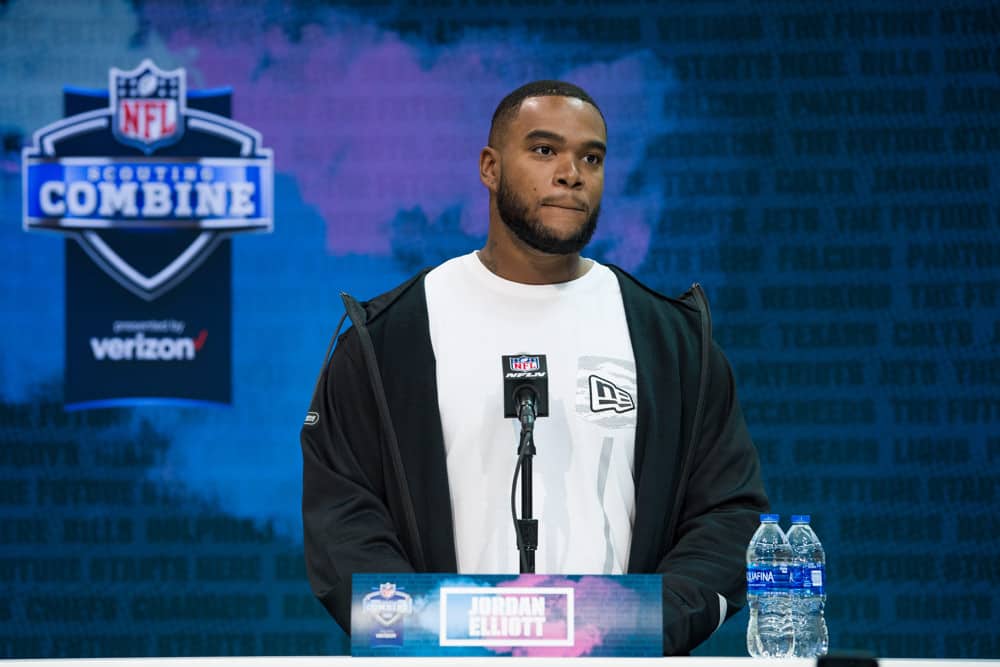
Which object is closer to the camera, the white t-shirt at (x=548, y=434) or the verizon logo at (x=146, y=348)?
the white t-shirt at (x=548, y=434)

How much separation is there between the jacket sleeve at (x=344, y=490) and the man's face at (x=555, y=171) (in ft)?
1.33

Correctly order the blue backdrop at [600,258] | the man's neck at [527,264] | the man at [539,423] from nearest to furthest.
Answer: the man at [539,423] < the man's neck at [527,264] < the blue backdrop at [600,258]

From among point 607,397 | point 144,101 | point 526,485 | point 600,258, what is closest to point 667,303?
point 607,397

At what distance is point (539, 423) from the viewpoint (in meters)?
2.43

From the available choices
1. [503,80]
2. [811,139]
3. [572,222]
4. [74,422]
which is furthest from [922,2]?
[74,422]

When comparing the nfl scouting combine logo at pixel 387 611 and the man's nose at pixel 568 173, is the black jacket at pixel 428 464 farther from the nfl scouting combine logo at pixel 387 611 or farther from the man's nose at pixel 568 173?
the nfl scouting combine logo at pixel 387 611

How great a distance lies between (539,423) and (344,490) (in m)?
0.37

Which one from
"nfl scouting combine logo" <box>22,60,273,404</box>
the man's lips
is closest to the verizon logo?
"nfl scouting combine logo" <box>22,60,273,404</box>

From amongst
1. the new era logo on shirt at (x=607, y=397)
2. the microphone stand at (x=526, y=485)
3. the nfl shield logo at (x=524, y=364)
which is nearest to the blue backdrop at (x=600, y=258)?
the new era logo on shirt at (x=607, y=397)

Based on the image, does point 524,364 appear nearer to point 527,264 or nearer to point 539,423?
point 539,423

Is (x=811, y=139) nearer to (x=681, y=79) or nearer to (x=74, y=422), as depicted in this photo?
(x=681, y=79)

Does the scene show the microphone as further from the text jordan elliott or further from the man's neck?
the man's neck

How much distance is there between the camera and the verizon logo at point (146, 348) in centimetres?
441

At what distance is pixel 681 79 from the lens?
4473 mm
